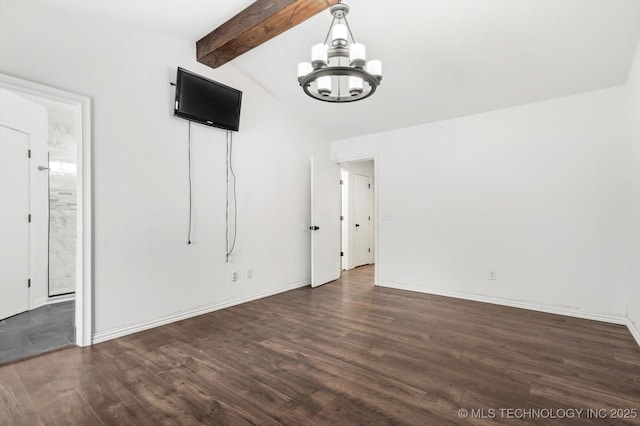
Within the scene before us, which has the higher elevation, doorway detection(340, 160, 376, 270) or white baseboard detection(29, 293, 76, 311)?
doorway detection(340, 160, 376, 270)

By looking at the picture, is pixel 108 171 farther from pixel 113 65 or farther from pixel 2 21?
pixel 2 21

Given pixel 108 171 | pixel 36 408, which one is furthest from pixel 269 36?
pixel 36 408

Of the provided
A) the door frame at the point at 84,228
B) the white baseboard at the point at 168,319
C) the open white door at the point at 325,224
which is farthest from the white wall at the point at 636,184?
the door frame at the point at 84,228

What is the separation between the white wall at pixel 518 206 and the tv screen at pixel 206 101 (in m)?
2.44

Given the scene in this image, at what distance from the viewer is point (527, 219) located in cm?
374

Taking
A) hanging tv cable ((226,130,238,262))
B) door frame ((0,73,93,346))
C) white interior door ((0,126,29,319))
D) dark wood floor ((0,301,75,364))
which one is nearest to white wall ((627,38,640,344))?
hanging tv cable ((226,130,238,262))

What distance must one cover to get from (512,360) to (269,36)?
140 inches

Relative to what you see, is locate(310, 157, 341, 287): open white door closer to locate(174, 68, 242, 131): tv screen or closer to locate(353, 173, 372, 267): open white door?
locate(353, 173, 372, 267): open white door

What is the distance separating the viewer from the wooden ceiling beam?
8.42 ft

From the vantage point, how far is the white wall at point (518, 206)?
10.8 feet

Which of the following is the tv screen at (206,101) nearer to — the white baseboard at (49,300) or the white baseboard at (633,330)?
the white baseboard at (49,300)

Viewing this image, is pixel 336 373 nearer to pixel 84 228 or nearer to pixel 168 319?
pixel 168 319

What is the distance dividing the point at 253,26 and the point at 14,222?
356cm

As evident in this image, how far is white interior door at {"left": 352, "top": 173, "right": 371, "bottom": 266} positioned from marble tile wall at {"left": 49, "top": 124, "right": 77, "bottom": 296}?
4.89 m
